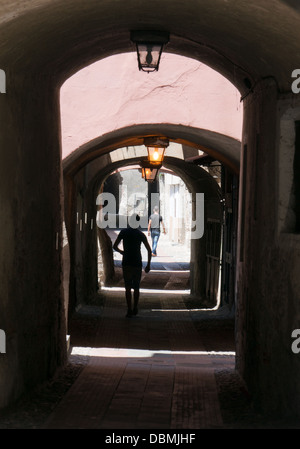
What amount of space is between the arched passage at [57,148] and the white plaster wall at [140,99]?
71.4 inches

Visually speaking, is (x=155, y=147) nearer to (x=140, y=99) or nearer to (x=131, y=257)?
(x=131, y=257)

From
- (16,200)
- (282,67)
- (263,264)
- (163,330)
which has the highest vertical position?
(282,67)

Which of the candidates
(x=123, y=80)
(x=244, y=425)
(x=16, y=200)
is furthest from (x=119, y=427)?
(x=123, y=80)

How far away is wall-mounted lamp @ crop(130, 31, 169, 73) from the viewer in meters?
5.95

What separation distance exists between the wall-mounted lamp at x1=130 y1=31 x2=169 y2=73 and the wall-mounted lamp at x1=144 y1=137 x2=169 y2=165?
18.3ft

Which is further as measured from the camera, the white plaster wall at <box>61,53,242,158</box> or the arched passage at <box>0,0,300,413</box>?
the white plaster wall at <box>61,53,242,158</box>

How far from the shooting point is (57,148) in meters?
7.16

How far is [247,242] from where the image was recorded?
21.8 ft

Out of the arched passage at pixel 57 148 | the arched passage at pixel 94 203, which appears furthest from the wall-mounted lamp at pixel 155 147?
the arched passage at pixel 57 148

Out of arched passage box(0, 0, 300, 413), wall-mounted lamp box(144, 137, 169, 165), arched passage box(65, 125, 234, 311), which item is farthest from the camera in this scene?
arched passage box(65, 125, 234, 311)

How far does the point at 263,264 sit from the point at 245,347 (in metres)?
1.11

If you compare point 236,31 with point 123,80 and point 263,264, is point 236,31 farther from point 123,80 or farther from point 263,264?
point 123,80

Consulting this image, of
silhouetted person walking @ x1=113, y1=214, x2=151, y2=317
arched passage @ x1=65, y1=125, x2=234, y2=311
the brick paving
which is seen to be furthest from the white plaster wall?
silhouetted person walking @ x1=113, y1=214, x2=151, y2=317

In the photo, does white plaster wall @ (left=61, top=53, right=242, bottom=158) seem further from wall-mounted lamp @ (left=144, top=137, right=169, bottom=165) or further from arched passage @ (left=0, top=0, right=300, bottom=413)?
wall-mounted lamp @ (left=144, top=137, right=169, bottom=165)
